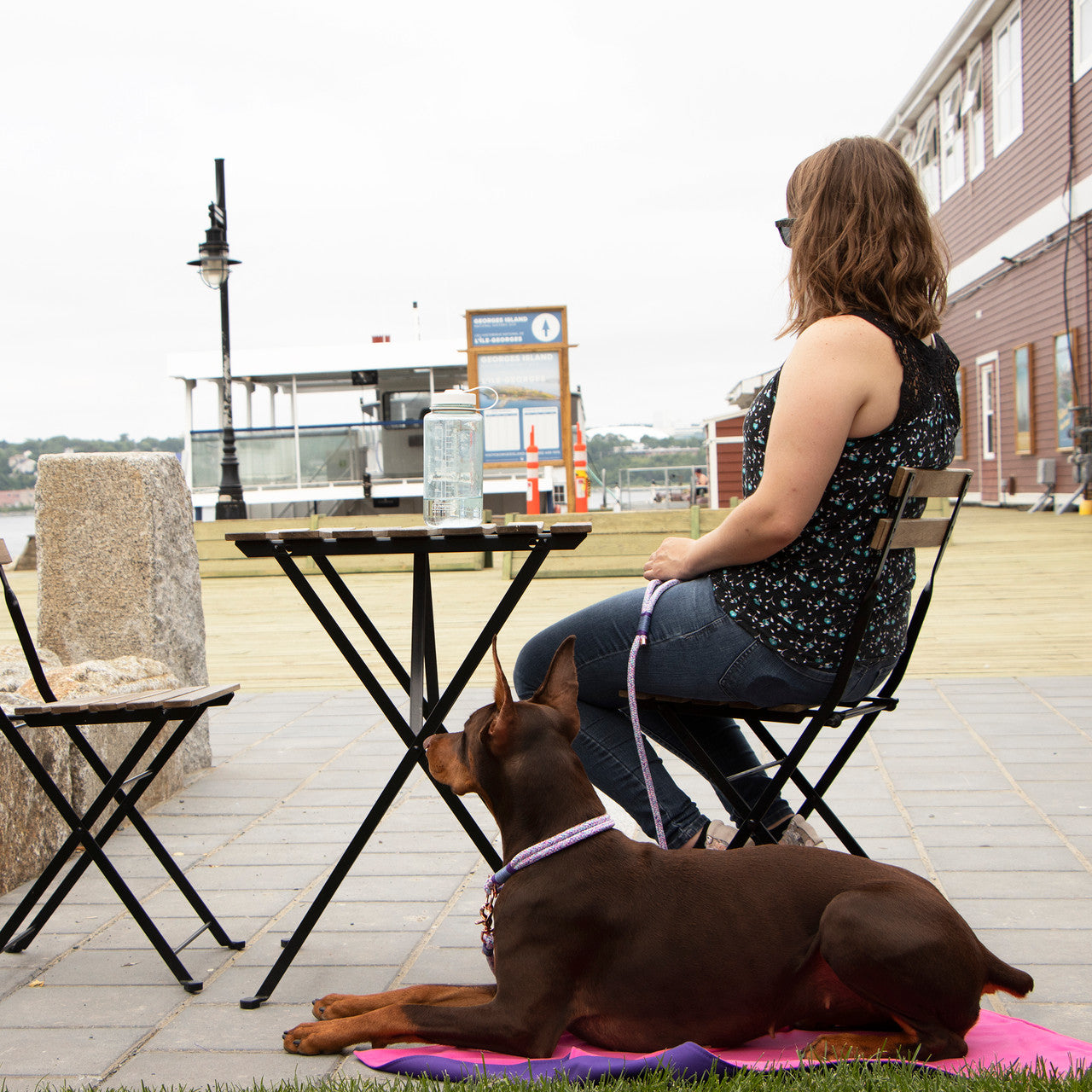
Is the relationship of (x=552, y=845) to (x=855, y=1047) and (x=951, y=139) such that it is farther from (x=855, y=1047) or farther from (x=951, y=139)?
(x=951, y=139)

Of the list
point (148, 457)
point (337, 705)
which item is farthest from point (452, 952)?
point (337, 705)

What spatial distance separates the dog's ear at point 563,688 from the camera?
2.40 meters

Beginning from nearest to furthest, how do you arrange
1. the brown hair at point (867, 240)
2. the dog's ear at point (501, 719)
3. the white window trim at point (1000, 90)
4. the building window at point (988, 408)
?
the dog's ear at point (501, 719)
the brown hair at point (867, 240)
the white window trim at point (1000, 90)
the building window at point (988, 408)

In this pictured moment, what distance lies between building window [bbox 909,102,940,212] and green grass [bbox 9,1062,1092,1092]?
2668 centimetres

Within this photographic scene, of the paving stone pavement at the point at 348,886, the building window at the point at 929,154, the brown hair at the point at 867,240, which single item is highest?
the building window at the point at 929,154

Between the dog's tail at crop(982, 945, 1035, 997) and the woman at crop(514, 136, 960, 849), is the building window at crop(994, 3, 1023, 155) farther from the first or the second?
the dog's tail at crop(982, 945, 1035, 997)

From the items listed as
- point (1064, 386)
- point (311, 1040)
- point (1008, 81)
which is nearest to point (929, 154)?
point (1008, 81)

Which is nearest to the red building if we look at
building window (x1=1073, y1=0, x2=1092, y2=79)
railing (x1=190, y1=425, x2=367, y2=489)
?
building window (x1=1073, y1=0, x2=1092, y2=79)

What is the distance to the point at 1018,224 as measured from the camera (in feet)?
66.7

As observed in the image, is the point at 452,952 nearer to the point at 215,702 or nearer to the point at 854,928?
the point at 215,702

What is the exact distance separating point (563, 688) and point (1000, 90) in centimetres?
2172

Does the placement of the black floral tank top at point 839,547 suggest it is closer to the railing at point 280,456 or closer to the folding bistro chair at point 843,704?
the folding bistro chair at point 843,704

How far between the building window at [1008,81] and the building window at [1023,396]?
12.3ft

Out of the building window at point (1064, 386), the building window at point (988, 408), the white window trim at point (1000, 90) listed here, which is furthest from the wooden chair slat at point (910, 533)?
the building window at point (988, 408)
